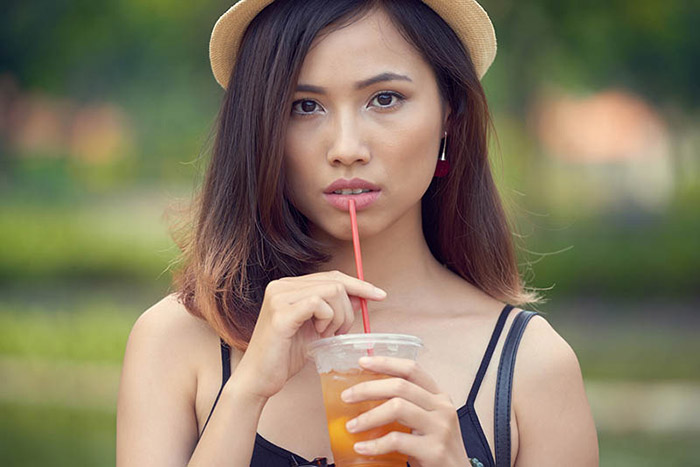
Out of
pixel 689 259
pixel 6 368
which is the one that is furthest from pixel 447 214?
pixel 689 259

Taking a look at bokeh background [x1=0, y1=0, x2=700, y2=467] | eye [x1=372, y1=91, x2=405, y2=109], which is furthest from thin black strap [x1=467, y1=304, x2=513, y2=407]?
bokeh background [x1=0, y1=0, x2=700, y2=467]

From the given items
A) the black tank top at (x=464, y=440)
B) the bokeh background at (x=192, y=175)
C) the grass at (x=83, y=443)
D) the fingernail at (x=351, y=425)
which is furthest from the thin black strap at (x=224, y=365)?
the bokeh background at (x=192, y=175)

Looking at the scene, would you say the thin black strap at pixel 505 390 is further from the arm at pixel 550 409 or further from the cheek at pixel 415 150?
the cheek at pixel 415 150

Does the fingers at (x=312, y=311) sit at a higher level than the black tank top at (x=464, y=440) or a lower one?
higher

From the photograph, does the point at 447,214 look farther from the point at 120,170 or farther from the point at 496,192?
the point at 120,170

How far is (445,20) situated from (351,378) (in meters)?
0.99

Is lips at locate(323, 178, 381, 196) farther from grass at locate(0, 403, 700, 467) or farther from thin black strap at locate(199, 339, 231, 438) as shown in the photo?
grass at locate(0, 403, 700, 467)

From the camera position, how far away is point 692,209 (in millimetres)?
12062

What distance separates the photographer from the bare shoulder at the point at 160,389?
216 centimetres

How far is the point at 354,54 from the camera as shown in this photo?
222 centimetres

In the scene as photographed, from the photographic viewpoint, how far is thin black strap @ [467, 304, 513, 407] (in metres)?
2.27

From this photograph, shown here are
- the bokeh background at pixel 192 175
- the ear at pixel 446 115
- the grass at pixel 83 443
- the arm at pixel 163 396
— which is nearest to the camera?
the arm at pixel 163 396

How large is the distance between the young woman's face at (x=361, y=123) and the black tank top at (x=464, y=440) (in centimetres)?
39

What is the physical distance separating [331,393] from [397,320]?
24.3 inches
